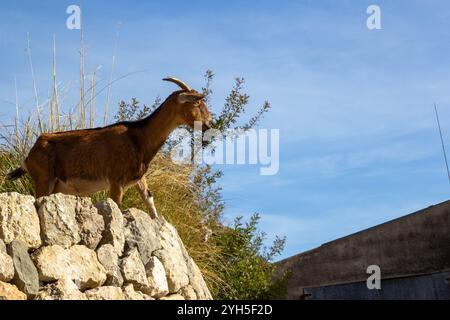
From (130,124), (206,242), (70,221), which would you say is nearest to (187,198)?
(206,242)

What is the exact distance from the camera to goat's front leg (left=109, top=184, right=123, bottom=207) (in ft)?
23.5

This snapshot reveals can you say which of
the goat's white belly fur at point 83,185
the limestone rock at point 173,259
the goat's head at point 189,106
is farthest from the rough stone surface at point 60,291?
the goat's head at point 189,106

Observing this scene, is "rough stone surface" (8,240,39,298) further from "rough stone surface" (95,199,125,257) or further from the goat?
the goat

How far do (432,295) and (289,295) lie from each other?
2674 millimetres

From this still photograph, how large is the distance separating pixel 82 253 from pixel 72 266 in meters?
0.20

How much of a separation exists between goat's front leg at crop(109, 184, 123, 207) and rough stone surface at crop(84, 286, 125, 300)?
1.17 meters

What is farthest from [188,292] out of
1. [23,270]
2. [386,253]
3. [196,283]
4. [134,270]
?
[386,253]

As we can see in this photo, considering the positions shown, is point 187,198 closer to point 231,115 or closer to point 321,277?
point 231,115

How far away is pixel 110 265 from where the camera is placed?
6.30 meters

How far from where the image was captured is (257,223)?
11.4 meters

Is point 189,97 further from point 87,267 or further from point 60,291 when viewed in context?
point 60,291

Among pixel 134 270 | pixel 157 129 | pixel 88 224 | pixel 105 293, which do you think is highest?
pixel 157 129

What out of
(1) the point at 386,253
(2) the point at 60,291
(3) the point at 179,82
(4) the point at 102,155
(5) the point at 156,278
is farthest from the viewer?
(1) the point at 386,253
